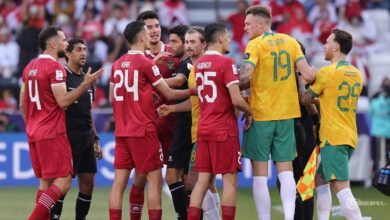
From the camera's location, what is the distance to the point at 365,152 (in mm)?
18359

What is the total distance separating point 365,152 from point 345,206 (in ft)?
24.5

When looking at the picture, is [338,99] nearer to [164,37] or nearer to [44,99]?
[44,99]

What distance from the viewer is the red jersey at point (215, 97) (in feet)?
A: 36.3

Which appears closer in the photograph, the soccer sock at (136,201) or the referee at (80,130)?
the soccer sock at (136,201)

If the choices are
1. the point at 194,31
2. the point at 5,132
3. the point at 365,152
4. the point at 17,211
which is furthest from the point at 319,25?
the point at 194,31

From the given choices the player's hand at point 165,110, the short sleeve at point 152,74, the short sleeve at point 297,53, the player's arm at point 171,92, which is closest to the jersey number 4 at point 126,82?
the short sleeve at point 152,74

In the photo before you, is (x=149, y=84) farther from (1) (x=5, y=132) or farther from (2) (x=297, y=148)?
(1) (x=5, y=132)

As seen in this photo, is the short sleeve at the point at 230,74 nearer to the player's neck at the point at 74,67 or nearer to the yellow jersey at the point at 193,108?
the yellow jersey at the point at 193,108

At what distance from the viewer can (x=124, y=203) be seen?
15.6 m

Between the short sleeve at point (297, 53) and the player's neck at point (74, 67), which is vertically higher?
the short sleeve at point (297, 53)

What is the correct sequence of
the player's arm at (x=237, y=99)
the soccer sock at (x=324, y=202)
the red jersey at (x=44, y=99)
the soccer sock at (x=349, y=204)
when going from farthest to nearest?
the soccer sock at (x=324, y=202)
the red jersey at (x=44, y=99)
the soccer sock at (x=349, y=204)
the player's arm at (x=237, y=99)

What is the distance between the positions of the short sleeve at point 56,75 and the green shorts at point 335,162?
2874mm

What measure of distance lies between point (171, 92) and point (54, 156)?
143cm

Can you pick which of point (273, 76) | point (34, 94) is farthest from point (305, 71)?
point (34, 94)
